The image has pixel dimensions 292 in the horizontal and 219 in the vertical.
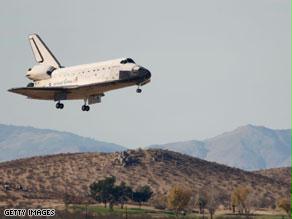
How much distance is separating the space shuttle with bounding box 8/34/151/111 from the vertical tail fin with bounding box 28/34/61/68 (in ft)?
0.77

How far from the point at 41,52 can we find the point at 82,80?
63.0ft

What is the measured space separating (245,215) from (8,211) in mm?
46953

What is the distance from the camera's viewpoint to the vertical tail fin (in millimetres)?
103125

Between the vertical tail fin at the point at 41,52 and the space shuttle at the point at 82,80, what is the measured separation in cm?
24

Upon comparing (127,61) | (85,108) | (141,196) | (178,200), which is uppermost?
(127,61)

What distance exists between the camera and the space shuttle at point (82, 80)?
283 feet

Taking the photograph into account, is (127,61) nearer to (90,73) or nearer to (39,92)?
(90,73)

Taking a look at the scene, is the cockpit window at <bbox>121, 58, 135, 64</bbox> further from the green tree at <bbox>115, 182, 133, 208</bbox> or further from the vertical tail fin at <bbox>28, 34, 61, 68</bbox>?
the green tree at <bbox>115, 182, 133, 208</bbox>

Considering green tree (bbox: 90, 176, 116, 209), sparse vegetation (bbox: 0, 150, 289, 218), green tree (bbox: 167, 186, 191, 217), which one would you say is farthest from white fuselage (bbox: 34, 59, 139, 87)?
green tree (bbox: 90, 176, 116, 209)

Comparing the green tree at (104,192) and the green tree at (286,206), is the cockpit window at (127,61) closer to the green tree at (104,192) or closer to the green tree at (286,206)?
the green tree at (104,192)

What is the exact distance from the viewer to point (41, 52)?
107m

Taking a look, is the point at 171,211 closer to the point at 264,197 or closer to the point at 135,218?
the point at 135,218

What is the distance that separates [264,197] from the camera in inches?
7603

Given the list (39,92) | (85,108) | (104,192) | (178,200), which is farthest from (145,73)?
(104,192)
